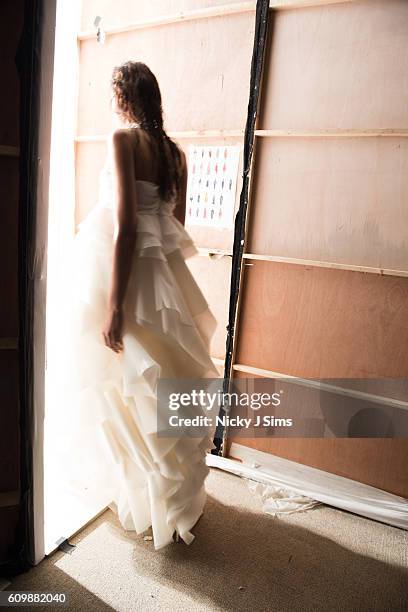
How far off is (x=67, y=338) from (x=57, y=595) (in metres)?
0.82

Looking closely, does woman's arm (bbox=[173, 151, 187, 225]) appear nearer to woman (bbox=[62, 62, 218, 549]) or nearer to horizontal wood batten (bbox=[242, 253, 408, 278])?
→ woman (bbox=[62, 62, 218, 549])

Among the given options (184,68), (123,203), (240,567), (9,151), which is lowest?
(240,567)

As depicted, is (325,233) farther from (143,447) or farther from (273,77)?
(143,447)

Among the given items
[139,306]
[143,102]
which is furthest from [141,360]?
[143,102]

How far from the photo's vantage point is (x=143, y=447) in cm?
149

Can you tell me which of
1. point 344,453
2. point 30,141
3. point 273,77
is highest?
point 273,77

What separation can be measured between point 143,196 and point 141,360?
20.2 inches

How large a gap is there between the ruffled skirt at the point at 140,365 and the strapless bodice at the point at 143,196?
2cm

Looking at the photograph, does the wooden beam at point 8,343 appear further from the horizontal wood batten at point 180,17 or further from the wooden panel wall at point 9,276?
the horizontal wood batten at point 180,17

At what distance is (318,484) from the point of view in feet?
6.72

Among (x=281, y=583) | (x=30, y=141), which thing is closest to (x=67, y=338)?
(x=30, y=141)

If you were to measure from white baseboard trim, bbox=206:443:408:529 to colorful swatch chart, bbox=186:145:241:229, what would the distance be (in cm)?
115

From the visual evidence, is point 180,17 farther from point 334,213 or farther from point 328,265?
point 328,265

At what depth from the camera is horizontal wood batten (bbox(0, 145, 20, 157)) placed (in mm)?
1165
